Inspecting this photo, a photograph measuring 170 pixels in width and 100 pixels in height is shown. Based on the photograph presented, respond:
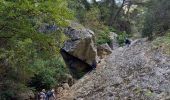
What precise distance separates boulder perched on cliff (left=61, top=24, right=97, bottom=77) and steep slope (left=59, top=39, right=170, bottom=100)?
1.20 meters

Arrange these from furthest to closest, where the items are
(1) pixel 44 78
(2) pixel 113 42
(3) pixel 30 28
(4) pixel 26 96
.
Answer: (2) pixel 113 42
(1) pixel 44 78
(4) pixel 26 96
(3) pixel 30 28

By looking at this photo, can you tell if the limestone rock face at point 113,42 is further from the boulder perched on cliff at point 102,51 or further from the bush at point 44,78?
the bush at point 44,78

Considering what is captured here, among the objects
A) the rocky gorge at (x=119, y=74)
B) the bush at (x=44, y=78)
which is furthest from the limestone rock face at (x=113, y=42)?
the bush at (x=44, y=78)

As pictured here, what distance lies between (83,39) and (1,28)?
53.0ft

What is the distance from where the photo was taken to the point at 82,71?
3462cm

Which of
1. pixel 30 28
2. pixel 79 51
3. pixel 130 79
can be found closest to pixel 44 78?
pixel 79 51

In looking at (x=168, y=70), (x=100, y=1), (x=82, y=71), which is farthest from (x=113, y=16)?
(x=168, y=70)

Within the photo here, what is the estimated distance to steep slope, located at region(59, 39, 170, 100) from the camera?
71.4 feet

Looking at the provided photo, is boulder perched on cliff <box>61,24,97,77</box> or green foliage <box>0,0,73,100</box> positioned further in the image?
boulder perched on cliff <box>61,24,97,77</box>

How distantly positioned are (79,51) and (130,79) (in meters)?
9.13

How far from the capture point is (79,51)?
33.6 meters

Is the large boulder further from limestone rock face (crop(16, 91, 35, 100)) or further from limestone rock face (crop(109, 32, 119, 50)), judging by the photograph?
limestone rock face (crop(109, 32, 119, 50))

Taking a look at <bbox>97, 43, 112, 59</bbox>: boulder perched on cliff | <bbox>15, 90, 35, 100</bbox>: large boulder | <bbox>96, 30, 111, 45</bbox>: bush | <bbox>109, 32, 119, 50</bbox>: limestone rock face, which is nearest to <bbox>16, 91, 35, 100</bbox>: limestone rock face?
<bbox>15, 90, 35, 100</bbox>: large boulder

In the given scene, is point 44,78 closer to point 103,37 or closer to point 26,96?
point 26,96
